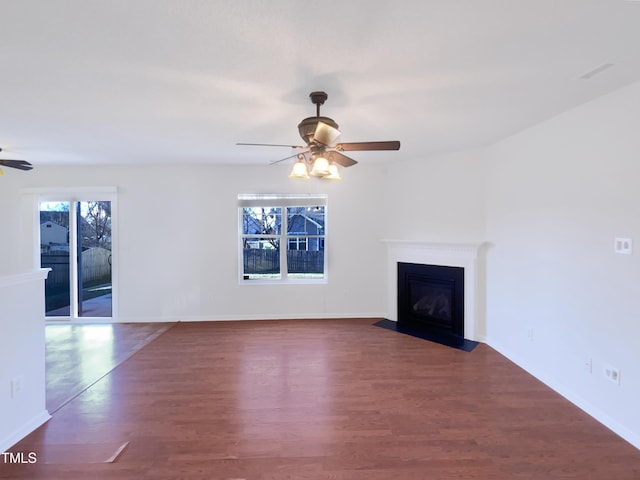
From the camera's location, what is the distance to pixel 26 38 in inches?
63.9

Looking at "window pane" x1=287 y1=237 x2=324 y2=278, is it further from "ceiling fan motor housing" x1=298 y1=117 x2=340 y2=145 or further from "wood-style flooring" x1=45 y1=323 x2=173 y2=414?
"ceiling fan motor housing" x1=298 y1=117 x2=340 y2=145

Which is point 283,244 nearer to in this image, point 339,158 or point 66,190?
point 339,158

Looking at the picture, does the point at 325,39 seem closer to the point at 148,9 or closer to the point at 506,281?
the point at 148,9

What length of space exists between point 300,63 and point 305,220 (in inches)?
123

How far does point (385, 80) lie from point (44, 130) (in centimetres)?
342

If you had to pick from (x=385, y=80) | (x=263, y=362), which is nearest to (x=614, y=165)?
(x=385, y=80)

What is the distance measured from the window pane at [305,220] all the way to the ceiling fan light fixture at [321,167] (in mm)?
2541

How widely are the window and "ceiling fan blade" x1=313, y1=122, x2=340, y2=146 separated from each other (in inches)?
107

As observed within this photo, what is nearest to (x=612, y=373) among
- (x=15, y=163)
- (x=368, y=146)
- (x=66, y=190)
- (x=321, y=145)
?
(x=368, y=146)

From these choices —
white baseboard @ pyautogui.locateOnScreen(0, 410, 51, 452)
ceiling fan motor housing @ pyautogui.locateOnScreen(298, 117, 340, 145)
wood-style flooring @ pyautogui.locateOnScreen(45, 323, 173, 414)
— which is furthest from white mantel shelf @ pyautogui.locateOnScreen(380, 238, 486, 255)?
white baseboard @ pyautogui.locateOnScreen(0, 410, 51, 452)

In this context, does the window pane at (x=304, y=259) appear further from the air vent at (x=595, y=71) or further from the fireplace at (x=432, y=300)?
the air vent at (x=595, y=71)

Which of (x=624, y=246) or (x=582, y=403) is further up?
(x=624, y=246)

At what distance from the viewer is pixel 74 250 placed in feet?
15.5

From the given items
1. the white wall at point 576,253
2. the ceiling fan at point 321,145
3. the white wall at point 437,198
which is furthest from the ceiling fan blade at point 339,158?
the white wall at point 437,198
